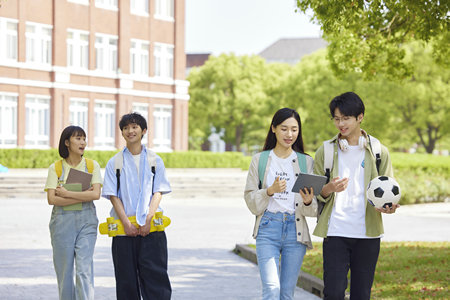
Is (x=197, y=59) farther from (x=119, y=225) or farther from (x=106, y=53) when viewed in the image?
(x=119, y=225)

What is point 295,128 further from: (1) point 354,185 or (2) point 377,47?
(2) point 377,47

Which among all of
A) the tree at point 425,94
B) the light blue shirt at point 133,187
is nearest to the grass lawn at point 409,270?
the light blue shirt at point 133,187

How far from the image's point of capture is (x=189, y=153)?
37781 mm

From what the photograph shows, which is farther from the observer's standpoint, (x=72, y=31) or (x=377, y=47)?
(x=72, y=31)

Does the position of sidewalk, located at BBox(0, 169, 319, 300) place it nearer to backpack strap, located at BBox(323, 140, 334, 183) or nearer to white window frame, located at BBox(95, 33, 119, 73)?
backpack strap, located at BBox(323, 140, 334, 183)

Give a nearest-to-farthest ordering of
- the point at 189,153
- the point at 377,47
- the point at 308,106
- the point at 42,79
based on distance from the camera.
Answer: the point at 377,47, the point at 42,79, the point at 189,153, the point at 308,106

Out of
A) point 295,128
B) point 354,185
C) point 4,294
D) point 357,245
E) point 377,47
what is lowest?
point 4,294

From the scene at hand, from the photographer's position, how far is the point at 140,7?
4022 cm

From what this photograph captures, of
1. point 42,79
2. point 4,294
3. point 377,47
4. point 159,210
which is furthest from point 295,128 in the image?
point 42,79

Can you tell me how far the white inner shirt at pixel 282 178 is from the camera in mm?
5047

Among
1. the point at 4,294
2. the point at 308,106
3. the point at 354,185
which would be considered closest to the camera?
the point at 354,185

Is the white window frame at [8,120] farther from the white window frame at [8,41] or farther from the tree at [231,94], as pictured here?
the tree at [231,94]

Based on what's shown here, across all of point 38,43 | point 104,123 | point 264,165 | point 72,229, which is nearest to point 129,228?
point 72,229

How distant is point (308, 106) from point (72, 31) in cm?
1986
